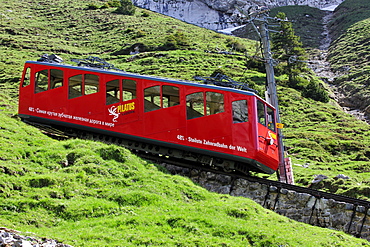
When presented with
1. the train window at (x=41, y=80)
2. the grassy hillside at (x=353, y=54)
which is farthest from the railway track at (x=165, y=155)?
the grassy hillside at (x=353, y=54)

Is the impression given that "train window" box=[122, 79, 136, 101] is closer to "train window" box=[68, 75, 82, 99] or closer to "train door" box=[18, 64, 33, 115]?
"train window" box=[68, 75, 82, 99]

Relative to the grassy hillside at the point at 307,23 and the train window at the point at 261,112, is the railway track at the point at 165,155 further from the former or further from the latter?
the grassy hillside at the point at 307,23

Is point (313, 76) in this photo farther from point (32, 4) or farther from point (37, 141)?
point (32, 4)

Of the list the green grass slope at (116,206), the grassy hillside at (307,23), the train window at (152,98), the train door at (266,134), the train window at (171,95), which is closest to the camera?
the green grass slope at (116,206)

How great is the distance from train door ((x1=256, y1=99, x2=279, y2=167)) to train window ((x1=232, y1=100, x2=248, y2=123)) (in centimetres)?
61

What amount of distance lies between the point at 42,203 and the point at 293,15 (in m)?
122

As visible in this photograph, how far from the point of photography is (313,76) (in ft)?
227

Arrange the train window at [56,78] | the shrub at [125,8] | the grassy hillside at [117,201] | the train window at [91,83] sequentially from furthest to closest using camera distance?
the shrub at [125,8] < the train window at [56,78] < the train window at [91,83] < the grassy hillside at [117,201]

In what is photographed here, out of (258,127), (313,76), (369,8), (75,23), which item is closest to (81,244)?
(258,127)

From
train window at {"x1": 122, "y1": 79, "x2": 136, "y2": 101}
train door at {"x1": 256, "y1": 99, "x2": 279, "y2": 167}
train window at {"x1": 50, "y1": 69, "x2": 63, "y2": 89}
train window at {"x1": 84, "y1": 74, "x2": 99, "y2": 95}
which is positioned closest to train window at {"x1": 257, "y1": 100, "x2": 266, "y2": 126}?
train door at {"x1": 256, "y1": 99, "x2": 279, "y2": 167}

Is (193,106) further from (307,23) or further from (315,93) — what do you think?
(307,23)

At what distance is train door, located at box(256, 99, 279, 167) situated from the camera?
18.7m

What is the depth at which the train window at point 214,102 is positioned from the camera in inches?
738

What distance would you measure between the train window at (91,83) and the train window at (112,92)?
0.61m
